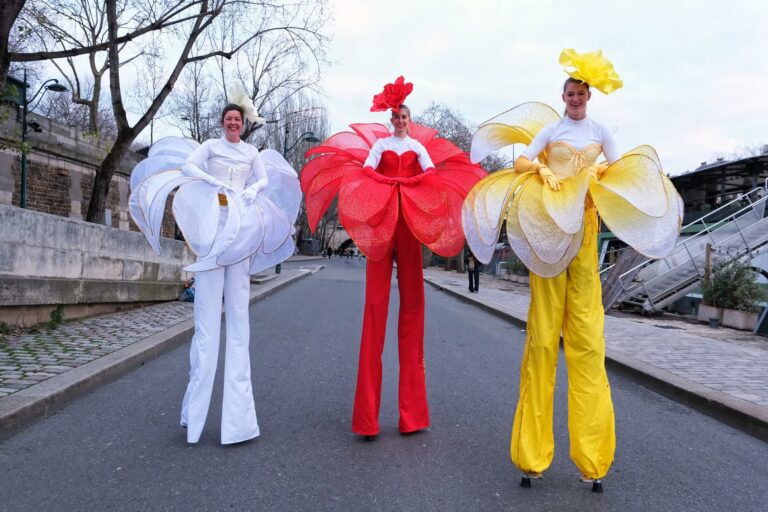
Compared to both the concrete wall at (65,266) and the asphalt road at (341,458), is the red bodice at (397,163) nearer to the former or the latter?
the asphalt road at (341,458)

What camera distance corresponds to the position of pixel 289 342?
27.1 ft

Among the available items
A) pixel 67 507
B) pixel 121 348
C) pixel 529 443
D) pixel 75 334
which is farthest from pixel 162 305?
pixel 529 443

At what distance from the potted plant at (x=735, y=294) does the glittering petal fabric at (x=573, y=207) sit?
1016 centimetres

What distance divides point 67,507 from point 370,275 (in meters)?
2.11

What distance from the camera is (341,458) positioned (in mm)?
3574

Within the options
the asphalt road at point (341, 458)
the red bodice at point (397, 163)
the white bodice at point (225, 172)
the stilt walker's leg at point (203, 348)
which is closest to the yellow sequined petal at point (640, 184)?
the red bodice at point (397, 163)

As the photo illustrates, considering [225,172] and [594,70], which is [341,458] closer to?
[225,172]

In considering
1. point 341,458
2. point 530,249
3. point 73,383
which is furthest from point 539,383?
point 73,383

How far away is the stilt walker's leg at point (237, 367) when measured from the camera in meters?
3.74

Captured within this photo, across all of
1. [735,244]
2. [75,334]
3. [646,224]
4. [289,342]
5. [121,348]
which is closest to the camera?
[646,224]

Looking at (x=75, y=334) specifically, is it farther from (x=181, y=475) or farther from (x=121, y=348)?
(x=181, y=475)

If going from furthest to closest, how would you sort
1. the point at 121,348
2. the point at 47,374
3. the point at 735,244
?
1. the point at 735,244
2. the point at 121,348
3. the point at 47,374

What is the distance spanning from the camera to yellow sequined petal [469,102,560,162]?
11.2 ft

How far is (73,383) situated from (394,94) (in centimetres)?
353
